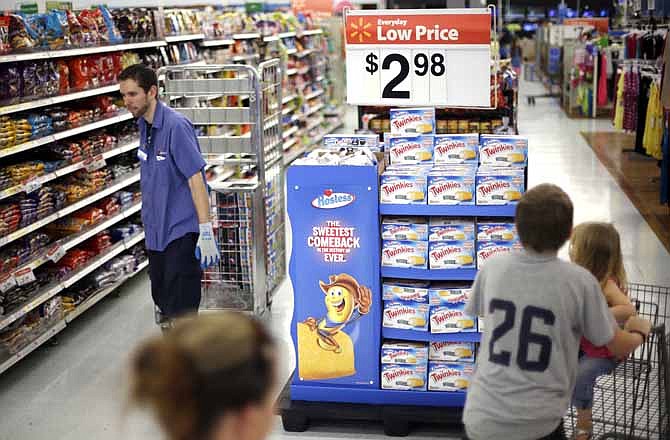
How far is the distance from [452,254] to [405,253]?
0.74 ft

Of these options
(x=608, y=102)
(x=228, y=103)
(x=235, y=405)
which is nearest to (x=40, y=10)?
(x=228, y=103)

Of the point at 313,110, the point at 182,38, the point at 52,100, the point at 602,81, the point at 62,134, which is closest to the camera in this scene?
the point at 52,100

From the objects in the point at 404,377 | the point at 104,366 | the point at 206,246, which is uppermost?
the point at 206,246

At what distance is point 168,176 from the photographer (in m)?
4.48

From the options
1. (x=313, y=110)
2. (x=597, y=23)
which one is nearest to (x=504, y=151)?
(x=313, y=110)

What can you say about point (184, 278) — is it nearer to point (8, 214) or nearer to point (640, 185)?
point (8, 214)

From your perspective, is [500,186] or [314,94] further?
[314,94]

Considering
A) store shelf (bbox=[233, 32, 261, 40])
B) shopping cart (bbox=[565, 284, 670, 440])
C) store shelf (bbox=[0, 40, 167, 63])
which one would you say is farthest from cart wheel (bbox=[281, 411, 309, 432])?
store shelf (bbox=[233, 32, 261, 40])

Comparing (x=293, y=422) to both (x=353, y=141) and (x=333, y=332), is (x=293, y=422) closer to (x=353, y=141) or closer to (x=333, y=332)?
(x=333, y=332)

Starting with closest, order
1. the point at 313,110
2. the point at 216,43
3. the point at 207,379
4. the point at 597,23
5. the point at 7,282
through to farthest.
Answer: the point at 207,379
the point at 7,282
the point at 216,43
the point at 313,110
the point at 597,23

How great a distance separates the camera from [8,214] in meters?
5.14

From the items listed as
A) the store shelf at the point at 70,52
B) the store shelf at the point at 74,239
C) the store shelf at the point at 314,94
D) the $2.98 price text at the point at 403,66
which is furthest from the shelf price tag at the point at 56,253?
the store shelf at the point at 314,94

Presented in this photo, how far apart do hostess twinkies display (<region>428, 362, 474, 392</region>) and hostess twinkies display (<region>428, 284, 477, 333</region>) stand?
193 millimetres

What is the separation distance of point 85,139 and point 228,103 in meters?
3.16
